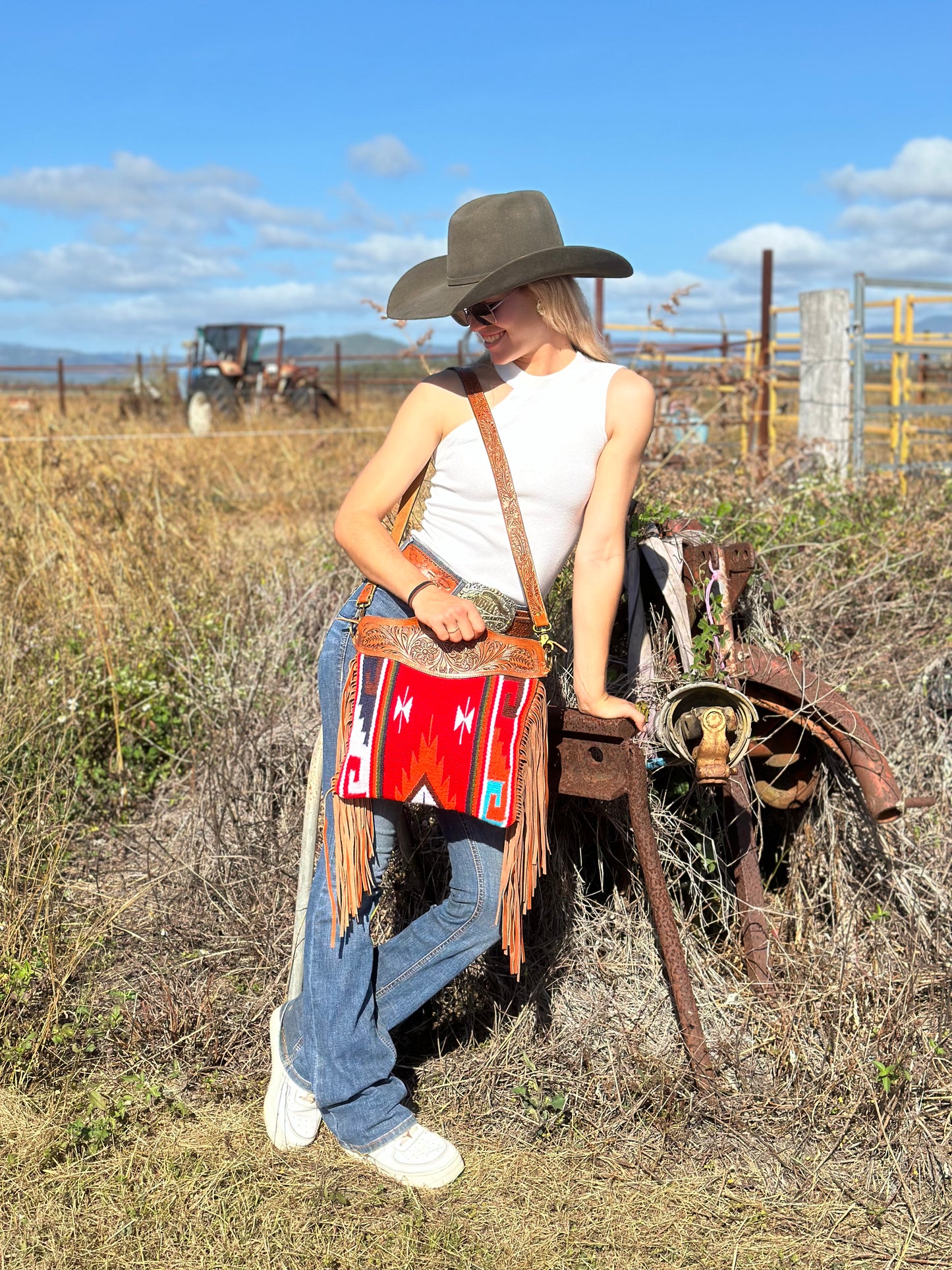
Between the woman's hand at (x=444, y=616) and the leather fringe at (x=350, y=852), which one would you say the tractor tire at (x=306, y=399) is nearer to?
the leather fringe at (x=350, y=852)

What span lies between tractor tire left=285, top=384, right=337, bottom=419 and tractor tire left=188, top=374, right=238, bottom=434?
85cm

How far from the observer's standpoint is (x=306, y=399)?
17.3 metres

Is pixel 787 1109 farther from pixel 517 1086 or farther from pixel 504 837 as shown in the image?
pixel 504 837

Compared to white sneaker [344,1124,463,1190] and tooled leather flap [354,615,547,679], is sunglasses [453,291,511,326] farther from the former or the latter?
white sneaker [344,1124,463,1190]

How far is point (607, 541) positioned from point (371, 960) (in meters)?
0.98

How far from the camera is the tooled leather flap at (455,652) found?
2.11 metres

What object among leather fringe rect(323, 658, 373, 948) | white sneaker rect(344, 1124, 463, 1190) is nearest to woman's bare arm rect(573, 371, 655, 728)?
leather fringe rect(323, 658, 373, 948)

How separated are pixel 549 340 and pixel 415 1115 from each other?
5.37ft

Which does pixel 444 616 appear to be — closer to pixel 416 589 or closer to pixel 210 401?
pixel 416 589

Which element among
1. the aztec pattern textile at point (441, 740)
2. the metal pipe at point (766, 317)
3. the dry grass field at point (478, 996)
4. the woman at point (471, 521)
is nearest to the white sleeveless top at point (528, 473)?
the woman at point (471, 521)

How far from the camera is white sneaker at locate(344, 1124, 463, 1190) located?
2.24 metres

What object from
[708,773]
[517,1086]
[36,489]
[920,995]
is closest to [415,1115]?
[517,1086]

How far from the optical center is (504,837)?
2.19 m

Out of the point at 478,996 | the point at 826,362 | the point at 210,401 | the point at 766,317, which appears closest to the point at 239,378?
the point at 210,401
